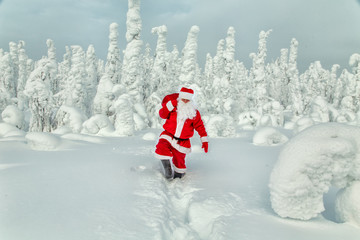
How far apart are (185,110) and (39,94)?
11.7m

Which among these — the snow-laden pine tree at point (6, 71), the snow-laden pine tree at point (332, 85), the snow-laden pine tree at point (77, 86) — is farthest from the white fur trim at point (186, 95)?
the snow-laden pine tree at point (332, 85)

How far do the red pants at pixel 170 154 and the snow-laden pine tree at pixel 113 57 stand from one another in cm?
1787

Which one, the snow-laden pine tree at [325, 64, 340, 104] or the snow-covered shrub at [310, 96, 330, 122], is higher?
the snow-laden pine tree at [325, 64, 340, 104]

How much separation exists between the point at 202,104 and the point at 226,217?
15.2 metres

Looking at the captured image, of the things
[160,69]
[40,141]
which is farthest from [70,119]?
[160,69]

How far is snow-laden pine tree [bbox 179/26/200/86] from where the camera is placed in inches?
650

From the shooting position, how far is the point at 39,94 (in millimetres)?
12656

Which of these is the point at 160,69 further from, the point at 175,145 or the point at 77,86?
the point at 175,145

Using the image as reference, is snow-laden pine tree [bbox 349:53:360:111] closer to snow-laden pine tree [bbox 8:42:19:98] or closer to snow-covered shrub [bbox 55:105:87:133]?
snow-covered shrub [bbox 55:105:87:133]

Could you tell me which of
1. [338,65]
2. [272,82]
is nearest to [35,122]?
[272,82]

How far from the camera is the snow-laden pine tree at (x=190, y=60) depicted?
54.1ft

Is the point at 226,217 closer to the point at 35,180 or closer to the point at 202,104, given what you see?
the point at 35,180

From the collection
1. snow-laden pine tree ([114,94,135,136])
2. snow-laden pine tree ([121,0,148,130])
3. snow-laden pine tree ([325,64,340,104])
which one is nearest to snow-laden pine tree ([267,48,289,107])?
snow-laden pine tree ([325,64,340,104])

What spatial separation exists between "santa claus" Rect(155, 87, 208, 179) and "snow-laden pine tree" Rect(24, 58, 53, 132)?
37.1 ft
